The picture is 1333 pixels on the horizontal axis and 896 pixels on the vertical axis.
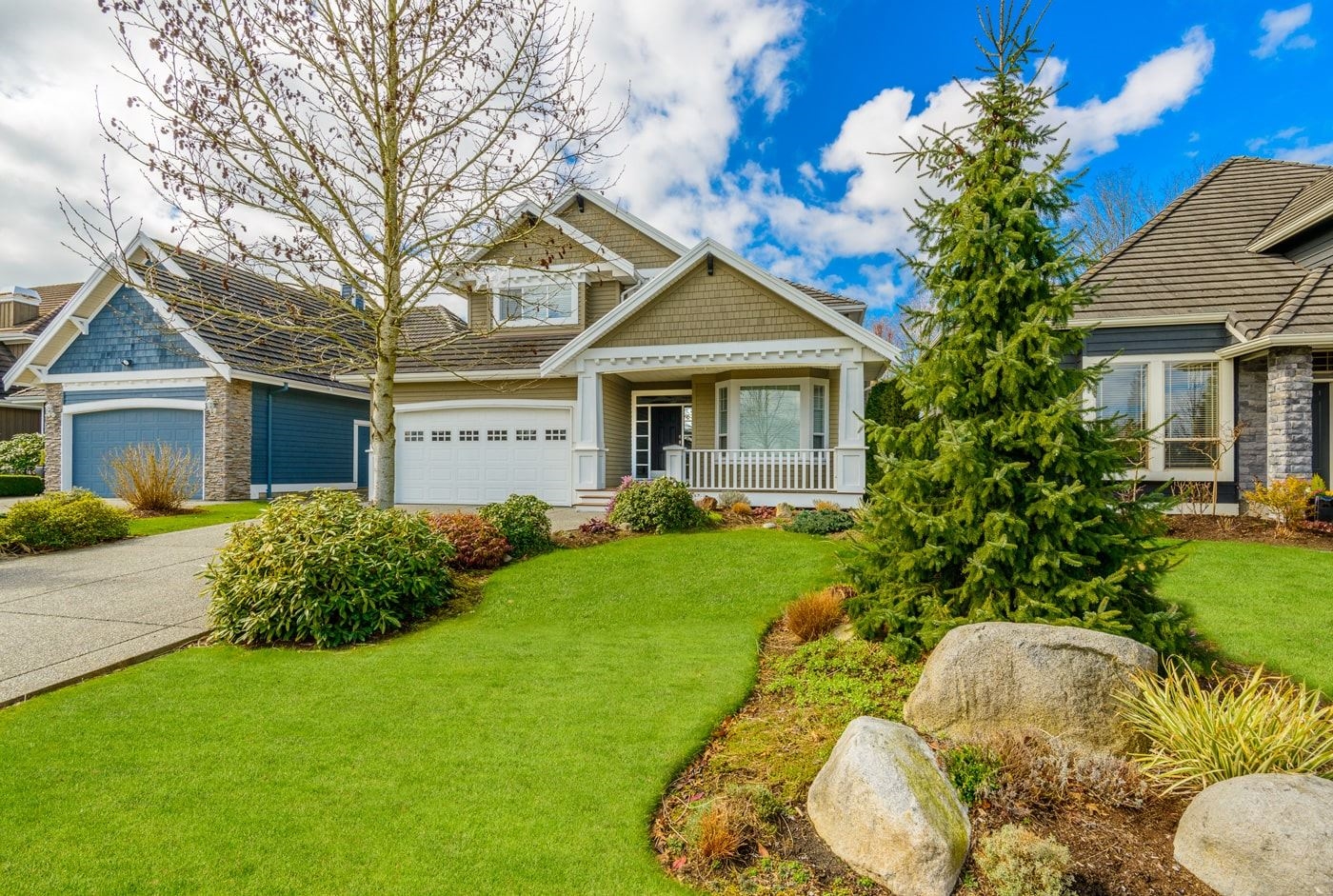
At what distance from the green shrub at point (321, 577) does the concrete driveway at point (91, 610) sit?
2.00 ft

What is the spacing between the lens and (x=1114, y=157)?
24297mm

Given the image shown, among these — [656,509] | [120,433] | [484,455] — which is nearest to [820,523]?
[656,509]

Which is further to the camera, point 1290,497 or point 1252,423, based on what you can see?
point 1252,423

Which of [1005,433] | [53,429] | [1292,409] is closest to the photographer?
[1005,433]

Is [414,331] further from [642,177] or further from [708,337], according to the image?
[642,177]

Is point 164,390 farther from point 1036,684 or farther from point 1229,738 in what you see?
point 1229,738

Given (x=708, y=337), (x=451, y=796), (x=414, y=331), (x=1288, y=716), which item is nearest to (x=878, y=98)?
(x=708, y=337)

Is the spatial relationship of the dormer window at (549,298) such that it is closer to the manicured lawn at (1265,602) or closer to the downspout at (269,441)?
the downspout at (269,441)

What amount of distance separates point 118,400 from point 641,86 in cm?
1704

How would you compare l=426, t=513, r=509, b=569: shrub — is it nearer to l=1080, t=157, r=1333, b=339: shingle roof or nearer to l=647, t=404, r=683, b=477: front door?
l=647, t=404, r=683, b=477: front door

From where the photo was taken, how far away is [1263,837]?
2.67m

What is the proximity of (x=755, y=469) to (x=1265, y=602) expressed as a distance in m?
8.64

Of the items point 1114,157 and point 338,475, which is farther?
point 1114,157

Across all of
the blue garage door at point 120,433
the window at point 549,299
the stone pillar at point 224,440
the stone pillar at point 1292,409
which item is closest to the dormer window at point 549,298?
the window at point 549,299
